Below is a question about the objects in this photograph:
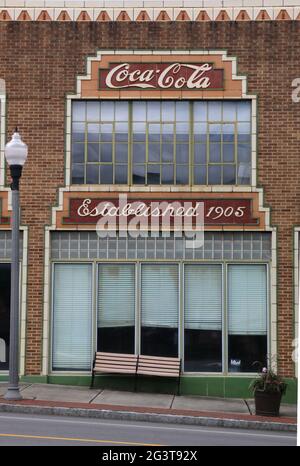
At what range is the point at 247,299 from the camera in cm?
1675

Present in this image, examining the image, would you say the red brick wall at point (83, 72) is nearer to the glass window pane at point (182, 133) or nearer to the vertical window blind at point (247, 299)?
the vertical window blind at point (247, 299)

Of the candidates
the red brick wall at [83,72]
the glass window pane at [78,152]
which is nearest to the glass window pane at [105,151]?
the glass window pane at [78,152]

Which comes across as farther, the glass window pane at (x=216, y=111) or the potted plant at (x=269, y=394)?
the glass window pane at (x=216, y=111)

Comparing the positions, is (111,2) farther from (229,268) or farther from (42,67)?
(229,268)

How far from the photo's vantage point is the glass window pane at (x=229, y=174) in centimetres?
1695

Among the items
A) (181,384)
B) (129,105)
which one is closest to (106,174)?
(129,105)

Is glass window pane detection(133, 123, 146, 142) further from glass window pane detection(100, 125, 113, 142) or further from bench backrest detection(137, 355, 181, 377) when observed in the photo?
bench backrest detection(137, 355, 181, 377)

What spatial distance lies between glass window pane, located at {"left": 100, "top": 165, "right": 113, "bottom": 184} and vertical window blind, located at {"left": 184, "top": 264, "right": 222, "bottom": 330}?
8.25 ft

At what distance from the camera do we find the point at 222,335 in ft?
54.6

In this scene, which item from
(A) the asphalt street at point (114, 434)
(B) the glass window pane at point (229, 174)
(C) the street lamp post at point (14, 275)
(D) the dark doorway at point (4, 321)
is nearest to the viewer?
(A) the asphalt street at point (114, 434)

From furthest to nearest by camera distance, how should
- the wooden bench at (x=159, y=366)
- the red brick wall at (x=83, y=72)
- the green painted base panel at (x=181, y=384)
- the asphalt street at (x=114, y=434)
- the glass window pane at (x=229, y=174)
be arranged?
the glass window pane at (x=229, y=174)
the red brick wall at (x=83, y=72)
the green painted base panel at (x=181, y=384)
the wooden bench at (x=159, y=366)
the asphalt street at (x=114, y=434)

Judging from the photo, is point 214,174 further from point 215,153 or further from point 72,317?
point 72,317

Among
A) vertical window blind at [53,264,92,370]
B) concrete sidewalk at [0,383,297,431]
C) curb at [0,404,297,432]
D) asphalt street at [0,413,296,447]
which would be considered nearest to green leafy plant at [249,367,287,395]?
concrete sidewalk at [0,383,297,431]

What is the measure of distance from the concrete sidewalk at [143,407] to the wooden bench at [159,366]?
0.44 metres
